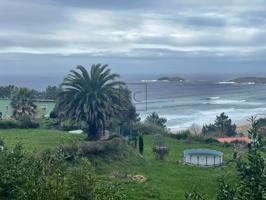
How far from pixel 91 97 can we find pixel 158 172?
9097 millimetres

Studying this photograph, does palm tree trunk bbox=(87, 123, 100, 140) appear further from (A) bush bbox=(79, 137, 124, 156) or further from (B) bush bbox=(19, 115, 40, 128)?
(B) bush bbox=(19, 115, 40, 128)

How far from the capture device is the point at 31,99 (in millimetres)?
54406

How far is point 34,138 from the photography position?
39062mm

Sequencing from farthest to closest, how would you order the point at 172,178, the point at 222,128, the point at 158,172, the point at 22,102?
the point at 222,128 → the point at 22,102 → the point at 158,172 → the point at 172,178

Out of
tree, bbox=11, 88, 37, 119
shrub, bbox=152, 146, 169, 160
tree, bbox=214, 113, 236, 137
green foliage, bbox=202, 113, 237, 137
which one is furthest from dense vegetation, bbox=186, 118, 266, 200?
tree, bbox=214, 113, 236, 137

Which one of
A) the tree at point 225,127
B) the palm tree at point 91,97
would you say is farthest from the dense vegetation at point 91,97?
the tree at point 225,127

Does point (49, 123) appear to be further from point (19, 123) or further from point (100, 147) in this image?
point (100, 147)

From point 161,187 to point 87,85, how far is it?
13269 mm

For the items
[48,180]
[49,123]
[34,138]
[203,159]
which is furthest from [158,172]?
[49,123]

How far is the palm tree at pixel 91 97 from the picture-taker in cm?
3547

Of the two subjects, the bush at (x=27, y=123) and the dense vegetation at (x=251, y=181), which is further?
the bush at (x=27, y=123)

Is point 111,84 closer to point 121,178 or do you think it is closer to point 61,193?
point 121,178

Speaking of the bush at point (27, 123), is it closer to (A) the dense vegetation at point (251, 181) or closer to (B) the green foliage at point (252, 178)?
(A) the dense vegetation at point (251, 181)

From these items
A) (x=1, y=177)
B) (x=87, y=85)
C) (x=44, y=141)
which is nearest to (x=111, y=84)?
(x=87, y=85)
